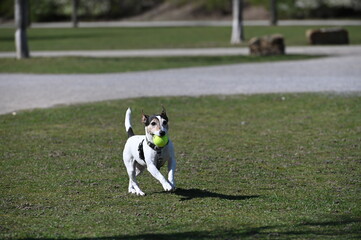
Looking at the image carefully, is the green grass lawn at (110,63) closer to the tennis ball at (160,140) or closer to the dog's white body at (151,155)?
the dog's white body at (151,155)

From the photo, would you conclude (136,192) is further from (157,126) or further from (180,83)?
(180,83)

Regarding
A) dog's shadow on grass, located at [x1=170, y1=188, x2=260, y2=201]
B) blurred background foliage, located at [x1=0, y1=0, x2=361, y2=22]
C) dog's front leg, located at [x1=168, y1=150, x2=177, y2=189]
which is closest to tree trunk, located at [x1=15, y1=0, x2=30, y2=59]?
dog's shadow on grass, located at [x1=170, y1=188, x2=260, y2=201]

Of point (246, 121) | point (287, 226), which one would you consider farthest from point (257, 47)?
point (287, 226)

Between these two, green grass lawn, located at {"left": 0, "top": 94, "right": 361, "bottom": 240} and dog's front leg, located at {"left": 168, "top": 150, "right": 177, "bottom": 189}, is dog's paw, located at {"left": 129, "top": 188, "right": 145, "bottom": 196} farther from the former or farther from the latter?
dog's front leg, located at {"left": 168, "top": 150, "right": 177, "bottom": 189}

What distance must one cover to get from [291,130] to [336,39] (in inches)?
911

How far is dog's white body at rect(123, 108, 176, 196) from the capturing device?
816 centimetres

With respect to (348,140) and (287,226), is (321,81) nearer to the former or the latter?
(348,140)

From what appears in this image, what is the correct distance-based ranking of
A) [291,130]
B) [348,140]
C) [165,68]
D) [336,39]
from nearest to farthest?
1. [348,140]
2. [291,130]
3. [165,68]
4. [336,39]

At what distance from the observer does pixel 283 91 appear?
62.5 feet

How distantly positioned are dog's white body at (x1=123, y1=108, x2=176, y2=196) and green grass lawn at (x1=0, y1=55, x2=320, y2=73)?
16.3m

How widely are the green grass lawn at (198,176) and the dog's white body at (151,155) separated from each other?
251mm

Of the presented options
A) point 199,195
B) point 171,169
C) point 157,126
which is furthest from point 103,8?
point 157,126

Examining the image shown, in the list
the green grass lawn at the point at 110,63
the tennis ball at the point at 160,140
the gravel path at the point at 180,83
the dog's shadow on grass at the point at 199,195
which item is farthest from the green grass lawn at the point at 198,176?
the green grass lawn at the point at 110,63

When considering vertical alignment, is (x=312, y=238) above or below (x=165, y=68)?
above
